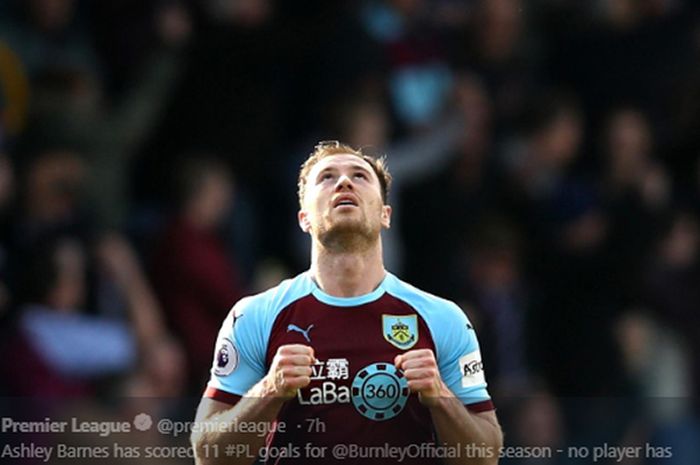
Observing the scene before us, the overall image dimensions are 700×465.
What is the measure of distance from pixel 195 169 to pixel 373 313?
181 inches

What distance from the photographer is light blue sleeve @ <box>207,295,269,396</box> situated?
6352 millimetres

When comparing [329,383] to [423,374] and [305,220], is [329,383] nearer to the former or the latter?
[423,374]

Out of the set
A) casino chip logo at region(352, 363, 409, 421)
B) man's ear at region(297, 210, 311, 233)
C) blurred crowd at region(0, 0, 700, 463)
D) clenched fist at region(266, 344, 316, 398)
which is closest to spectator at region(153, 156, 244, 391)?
blurred crowd at region(0, 0, 700, 463)

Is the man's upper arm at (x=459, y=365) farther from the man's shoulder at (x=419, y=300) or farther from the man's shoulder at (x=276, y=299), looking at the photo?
the man's shoulder at (x=276, y=299)

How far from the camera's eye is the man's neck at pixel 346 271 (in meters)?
6.44

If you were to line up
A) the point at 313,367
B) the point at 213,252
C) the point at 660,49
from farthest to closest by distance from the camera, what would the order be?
the point at 660,49, the point at 213,252, the point at 313,367

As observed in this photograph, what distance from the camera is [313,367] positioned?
6230 mm

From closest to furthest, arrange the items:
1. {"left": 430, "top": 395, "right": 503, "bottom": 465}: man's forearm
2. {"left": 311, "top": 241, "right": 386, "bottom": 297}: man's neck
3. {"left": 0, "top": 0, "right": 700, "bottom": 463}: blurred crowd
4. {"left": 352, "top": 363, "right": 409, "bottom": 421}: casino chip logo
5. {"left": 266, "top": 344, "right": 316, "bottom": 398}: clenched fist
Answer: {"left": 266, "top": 344, "right": 316, "bottom": 398}: clenched fist → {"left": 430, "top": 395, "right": 503, "bottom": 465}: man's forearm → {"left": 352, "top": 363, "right": 409, "bottom": 421}: casino chip logo → {"left": 311, "top": 241, "right": 386, "bottom": 297}: man's neck → {"left": 0, "top": 0, "right": 700, "bottom": 463}: blurred crowd

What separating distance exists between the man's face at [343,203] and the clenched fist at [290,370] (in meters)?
0.55

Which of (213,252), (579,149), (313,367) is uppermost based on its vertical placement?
(579,149)

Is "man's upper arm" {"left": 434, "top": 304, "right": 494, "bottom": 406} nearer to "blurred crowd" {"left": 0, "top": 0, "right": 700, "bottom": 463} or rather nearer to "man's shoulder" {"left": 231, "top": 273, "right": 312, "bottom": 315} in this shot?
"man's shoulder" {"left": 231, "top": 273, "right": 312, "bottom": 315}

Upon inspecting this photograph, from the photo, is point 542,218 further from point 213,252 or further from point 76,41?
point 76,41

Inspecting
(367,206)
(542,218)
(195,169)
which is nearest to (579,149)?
(542,218)

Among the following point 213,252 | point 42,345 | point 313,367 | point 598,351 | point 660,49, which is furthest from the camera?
point 660,49
